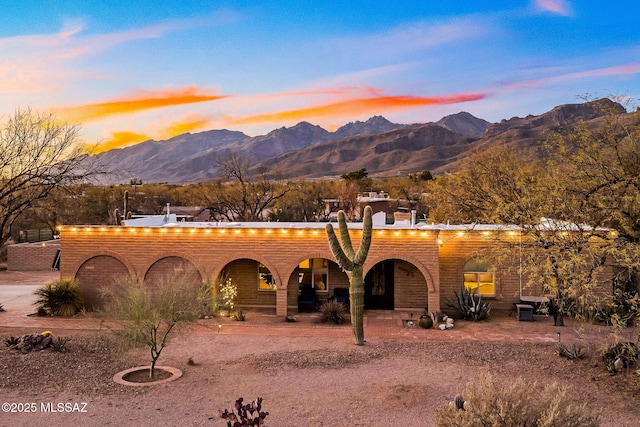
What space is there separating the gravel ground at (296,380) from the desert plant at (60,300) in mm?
3765

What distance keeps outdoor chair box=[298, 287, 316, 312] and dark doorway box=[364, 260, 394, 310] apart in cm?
211

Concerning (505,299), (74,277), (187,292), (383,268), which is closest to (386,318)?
(383,268)

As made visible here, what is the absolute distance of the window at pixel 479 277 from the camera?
20.3 metres

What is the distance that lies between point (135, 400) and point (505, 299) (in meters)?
13.8

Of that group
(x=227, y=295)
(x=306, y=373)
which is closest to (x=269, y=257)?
(x=227, y=295)

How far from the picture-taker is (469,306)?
744 inches

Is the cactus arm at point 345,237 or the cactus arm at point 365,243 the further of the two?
the cactus arm at point 345,237

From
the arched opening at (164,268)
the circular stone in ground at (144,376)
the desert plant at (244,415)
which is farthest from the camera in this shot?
the arched opening at (164,268)

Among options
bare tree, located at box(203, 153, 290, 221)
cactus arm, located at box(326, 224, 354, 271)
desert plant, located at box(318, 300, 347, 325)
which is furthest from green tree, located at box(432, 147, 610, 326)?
bare tree, located at box(203, 153, 290, 221)

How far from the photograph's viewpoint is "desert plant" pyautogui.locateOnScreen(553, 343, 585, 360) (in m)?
13.7

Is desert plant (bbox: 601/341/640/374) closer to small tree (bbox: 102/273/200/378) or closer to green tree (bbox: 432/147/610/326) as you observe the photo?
green tree (bbox: 432/147/610/326)

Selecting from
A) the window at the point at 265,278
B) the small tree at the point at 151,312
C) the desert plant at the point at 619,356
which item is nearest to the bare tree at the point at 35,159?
the window at the point at 265,278

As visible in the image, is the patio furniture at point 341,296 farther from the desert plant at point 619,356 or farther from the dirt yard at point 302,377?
the desert plant at point 619,356

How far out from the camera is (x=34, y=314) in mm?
19672
